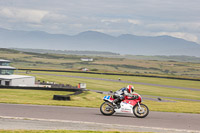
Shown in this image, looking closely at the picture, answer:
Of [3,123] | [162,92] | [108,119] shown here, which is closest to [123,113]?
[108,119]

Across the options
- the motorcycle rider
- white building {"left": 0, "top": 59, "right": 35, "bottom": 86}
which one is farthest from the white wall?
the motorcycle rider

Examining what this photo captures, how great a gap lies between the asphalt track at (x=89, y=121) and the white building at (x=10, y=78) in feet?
140

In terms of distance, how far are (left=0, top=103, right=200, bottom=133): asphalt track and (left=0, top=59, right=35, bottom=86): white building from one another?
42.5 m

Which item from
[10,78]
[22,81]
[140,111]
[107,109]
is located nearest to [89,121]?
[107,109]

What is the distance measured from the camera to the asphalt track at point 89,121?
14039mm

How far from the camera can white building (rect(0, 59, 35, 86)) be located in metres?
59.7

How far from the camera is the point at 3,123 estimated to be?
46.3 ft

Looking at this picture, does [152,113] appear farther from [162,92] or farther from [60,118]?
[162,92]

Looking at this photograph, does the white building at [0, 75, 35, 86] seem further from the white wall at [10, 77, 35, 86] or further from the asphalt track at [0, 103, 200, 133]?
the asphalt track at [0, 103, 200, 133]

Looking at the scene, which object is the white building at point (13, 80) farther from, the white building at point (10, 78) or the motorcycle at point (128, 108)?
the motorcycle at point (128, 108)

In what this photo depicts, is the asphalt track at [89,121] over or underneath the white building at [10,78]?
underneath

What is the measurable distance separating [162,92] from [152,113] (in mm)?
51710

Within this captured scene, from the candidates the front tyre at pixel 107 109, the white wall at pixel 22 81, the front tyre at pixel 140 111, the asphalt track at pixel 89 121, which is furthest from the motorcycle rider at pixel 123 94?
the white wall at pixel 22 81

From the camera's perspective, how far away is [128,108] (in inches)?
683
